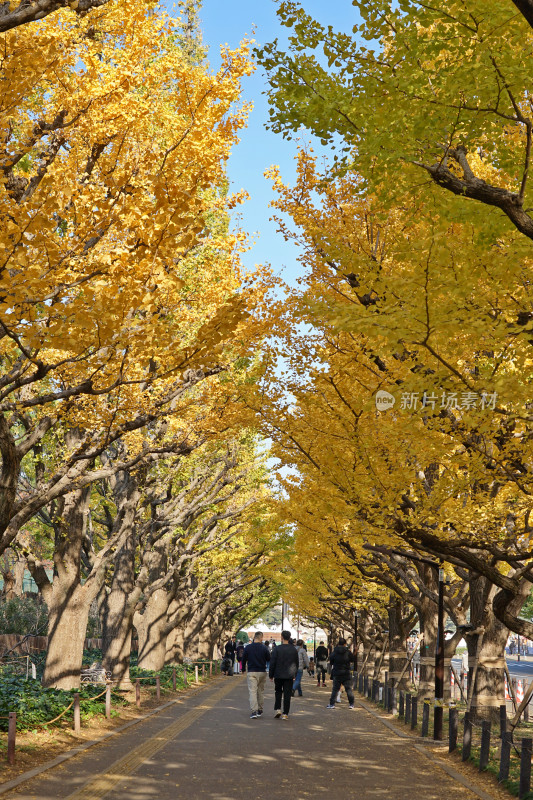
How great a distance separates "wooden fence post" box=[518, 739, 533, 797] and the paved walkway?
576 millimetres

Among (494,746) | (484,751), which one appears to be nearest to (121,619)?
(494,746)

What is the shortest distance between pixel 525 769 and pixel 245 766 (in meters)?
3.53

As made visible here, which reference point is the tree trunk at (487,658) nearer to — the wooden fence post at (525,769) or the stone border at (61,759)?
the wooden fence post at (525,769)

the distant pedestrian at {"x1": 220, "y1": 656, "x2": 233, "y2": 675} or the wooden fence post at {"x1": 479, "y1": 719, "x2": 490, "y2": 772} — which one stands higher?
the wooden fence post at {"x1": 479, "y1": 719, "x2": 490, "y2": 772}

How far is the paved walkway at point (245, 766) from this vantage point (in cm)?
865

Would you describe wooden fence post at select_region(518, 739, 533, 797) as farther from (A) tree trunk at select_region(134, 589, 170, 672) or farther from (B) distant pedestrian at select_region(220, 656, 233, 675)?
(B) distant pedestrian at select_region(220, 656, 233, 675)

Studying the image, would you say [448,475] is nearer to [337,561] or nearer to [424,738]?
[424,738]

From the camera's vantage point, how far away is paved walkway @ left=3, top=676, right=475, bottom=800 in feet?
28.4

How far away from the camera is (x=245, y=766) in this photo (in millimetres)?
10414

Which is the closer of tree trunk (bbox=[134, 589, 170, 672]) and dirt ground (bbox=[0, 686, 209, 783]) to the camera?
dirt ground (bbox=[0, 686, 209, 783])

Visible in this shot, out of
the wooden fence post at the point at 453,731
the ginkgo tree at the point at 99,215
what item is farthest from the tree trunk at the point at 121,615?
the wooden fence post at the point at 453,731

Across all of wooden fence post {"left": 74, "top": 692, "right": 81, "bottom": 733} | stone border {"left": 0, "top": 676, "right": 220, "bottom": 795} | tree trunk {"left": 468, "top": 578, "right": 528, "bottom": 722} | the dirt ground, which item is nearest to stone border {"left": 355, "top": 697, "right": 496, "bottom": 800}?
tree trunk {"left": 468, "top": 578, "right": 528, "bottom": 722}

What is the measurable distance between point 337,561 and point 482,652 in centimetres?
1084

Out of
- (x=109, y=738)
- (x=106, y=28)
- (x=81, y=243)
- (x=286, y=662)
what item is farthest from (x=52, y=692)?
(x=106, y=28)
